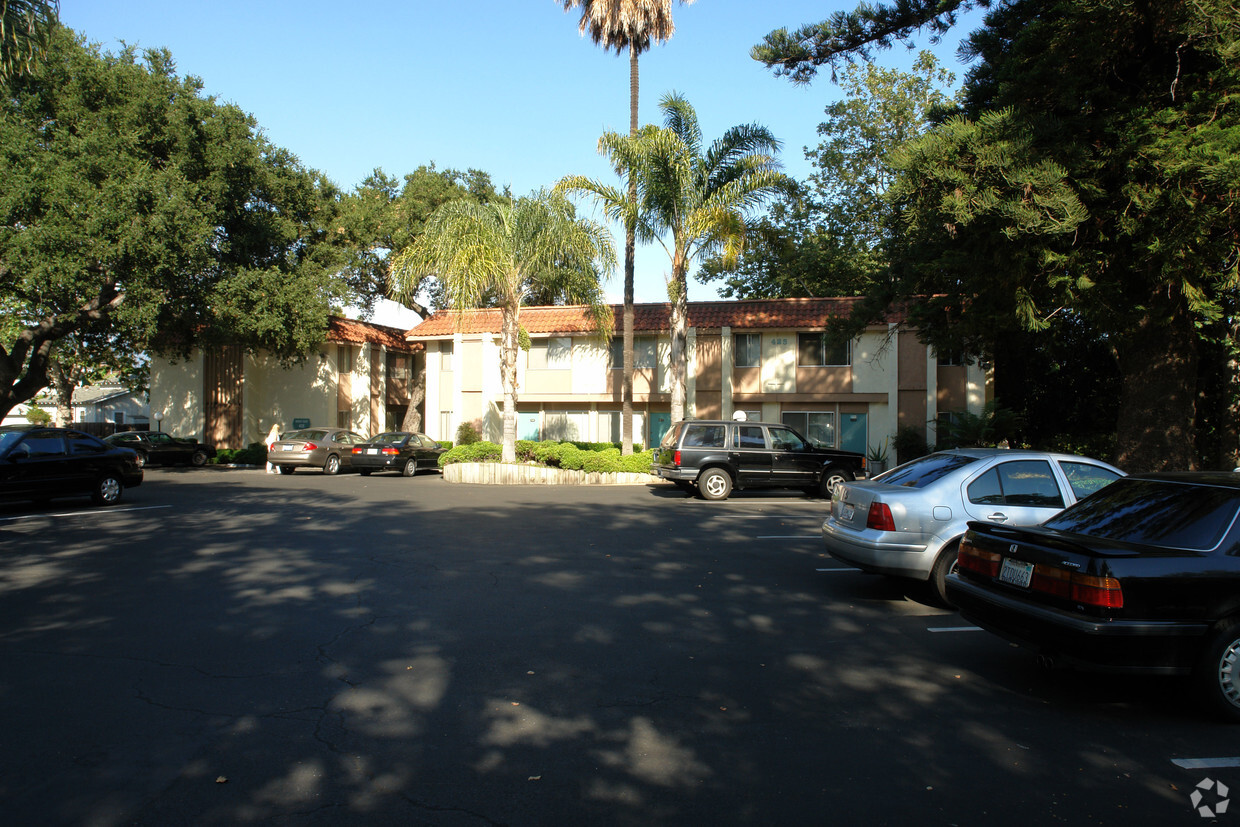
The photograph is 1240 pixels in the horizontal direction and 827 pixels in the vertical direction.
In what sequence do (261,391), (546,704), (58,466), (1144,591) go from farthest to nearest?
1. (261,391)
2. (58,466)
3. (546,704)
4. (1144,591)

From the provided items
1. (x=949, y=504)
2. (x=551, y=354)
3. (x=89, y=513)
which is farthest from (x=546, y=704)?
(x=551, y=354)

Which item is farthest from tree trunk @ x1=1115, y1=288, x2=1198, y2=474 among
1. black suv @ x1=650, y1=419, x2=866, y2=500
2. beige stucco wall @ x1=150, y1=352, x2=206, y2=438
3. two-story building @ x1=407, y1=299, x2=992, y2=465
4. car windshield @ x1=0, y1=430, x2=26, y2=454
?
beige stucco wall @ x1=150, y1=352, x2=206, y2=438

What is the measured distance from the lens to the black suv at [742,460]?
61.5 ft

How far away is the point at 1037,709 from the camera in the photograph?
5285 millimetres

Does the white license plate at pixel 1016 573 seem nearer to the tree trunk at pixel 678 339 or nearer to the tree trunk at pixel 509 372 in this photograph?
the tree trunk at pixel 678 339

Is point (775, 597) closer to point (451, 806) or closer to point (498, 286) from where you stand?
point (451, 806)

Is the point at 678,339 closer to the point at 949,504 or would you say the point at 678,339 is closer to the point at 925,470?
the point at 925,470

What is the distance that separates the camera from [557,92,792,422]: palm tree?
77.1 feet

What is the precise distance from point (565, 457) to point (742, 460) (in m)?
7.06

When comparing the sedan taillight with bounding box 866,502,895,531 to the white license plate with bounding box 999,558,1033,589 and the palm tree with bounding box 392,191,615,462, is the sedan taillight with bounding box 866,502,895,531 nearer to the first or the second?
the white license plate with bounding box 999,558,1033,589

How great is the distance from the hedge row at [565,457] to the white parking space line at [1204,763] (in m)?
19.1

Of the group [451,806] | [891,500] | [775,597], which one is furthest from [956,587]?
[451,806]

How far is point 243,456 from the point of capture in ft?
117

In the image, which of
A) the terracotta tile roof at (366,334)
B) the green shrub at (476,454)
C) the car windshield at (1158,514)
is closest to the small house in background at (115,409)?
the terracotta tile roof at (366,334)
